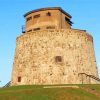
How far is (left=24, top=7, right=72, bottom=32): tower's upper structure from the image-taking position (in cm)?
4812

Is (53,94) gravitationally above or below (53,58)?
below

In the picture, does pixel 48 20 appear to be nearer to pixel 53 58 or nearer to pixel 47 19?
pixel 47 19

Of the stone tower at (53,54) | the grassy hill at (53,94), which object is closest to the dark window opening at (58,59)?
the stone tower at (53,54)

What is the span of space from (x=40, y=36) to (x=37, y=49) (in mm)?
2345

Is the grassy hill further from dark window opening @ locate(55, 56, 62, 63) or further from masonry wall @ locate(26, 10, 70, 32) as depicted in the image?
masonry wall @ locate(26, 10, 70, 32)

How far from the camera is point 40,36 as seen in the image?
45.7 metres

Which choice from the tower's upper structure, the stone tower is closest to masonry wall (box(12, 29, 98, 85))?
the stone tower

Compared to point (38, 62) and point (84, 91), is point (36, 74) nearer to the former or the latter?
point (38, 62)

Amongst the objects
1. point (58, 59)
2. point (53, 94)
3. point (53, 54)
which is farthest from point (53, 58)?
point (53, 94)

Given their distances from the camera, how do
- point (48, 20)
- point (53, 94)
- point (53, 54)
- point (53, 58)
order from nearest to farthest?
1. point (53, 94)
2. point (53, 58)
3. point (53, 54)
4. point (48, 20)

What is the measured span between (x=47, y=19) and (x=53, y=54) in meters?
7.50

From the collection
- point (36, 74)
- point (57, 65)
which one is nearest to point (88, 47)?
point (57, 65)

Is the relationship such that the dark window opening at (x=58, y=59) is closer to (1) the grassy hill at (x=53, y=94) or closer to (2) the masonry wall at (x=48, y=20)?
(2) the masonry wall at (x=48, y=20)

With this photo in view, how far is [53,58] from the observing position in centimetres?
4434
